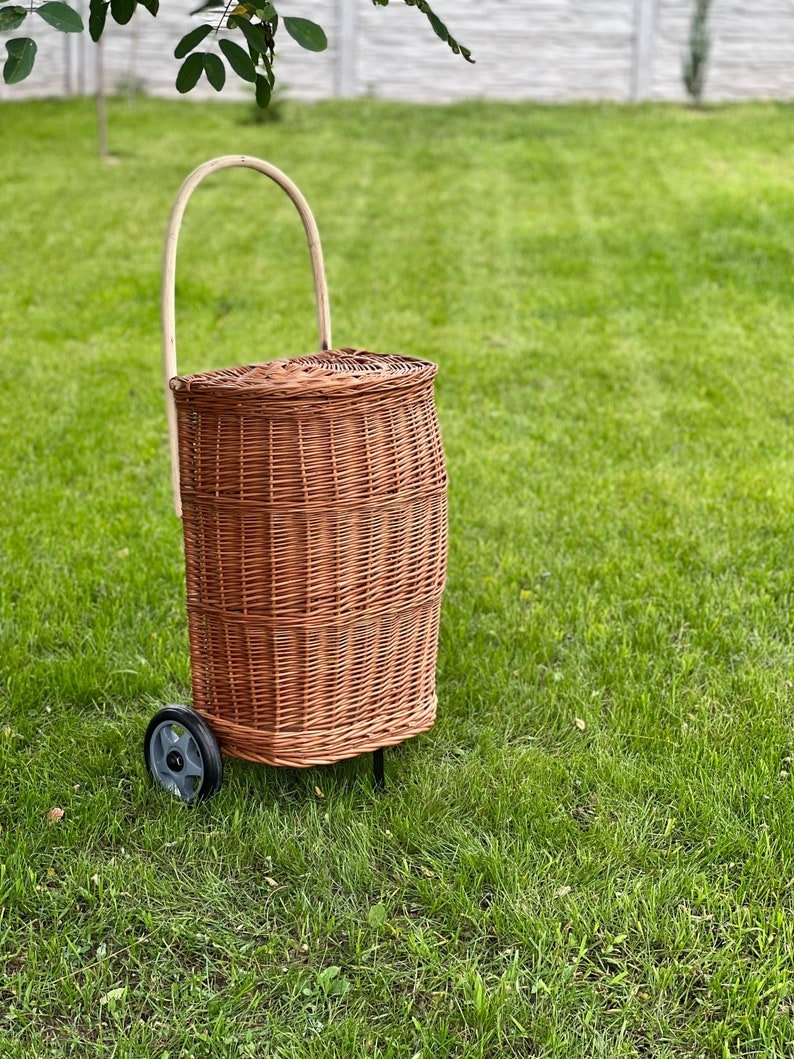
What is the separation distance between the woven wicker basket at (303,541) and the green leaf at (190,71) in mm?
367

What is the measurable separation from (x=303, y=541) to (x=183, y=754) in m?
0.57

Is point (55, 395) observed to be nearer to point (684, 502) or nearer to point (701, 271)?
point (684, 502)

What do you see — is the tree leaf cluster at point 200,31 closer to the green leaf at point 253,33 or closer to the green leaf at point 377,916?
the green leaf at point 253,33

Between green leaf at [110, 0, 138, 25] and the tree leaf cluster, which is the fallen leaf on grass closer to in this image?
the tree leaf cluster

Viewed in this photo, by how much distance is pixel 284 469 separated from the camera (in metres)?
2.35

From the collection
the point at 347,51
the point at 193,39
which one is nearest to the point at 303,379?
the point at 193,39

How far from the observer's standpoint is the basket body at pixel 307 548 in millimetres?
2357

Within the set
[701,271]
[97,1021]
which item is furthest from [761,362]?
[97,1021]

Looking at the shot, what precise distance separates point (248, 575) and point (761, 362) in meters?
4.23

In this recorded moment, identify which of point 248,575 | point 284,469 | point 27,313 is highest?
point 284,469

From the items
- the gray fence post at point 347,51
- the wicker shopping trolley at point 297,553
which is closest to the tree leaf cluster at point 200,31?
the wicker shopping trolley at point 297,553

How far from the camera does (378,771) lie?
2641 millimetres

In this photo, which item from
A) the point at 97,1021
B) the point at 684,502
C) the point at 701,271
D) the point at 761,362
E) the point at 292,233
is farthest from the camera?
the point at 292,233

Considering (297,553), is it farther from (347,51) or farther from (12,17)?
(347,51)
